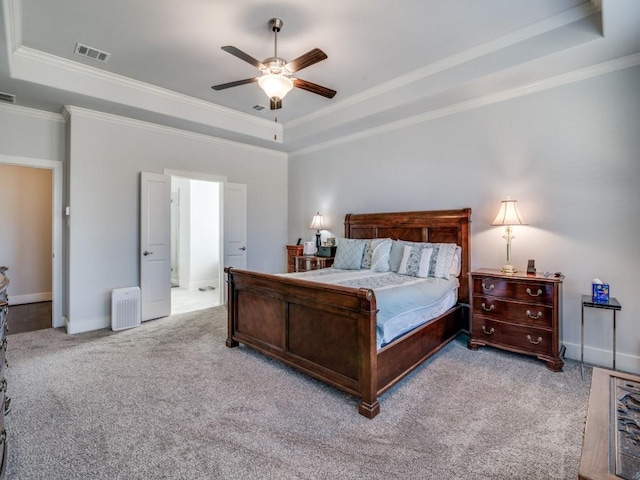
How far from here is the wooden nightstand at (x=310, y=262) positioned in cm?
509

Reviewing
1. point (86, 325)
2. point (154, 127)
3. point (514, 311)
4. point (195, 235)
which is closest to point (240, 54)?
point (154, 127)

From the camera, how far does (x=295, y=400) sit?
2443 mm

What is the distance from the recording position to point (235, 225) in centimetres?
567

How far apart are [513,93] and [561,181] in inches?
44.5

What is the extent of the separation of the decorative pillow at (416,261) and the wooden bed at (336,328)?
46cm

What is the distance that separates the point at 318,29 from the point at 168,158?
310 cm

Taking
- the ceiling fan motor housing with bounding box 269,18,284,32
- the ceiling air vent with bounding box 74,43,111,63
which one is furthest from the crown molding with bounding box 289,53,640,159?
the ceiling air vent with bounding box 74,43,111,63

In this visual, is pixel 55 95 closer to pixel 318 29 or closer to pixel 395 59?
pixel 318 29

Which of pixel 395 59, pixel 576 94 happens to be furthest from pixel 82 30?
pixel 576 94

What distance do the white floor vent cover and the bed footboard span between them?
173 cm

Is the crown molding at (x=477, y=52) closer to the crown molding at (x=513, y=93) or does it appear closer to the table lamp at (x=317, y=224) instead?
the crown molding at (x=513, y=93)

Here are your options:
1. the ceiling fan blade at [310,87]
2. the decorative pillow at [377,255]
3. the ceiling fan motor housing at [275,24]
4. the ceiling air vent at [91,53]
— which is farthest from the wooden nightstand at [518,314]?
the ceiling air vent at [91,53]

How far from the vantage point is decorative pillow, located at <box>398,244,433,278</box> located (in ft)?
12.2

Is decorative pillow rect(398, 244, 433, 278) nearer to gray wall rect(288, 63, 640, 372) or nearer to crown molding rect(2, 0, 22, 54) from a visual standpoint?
gray wall rect(288, 63, 640, 372)
